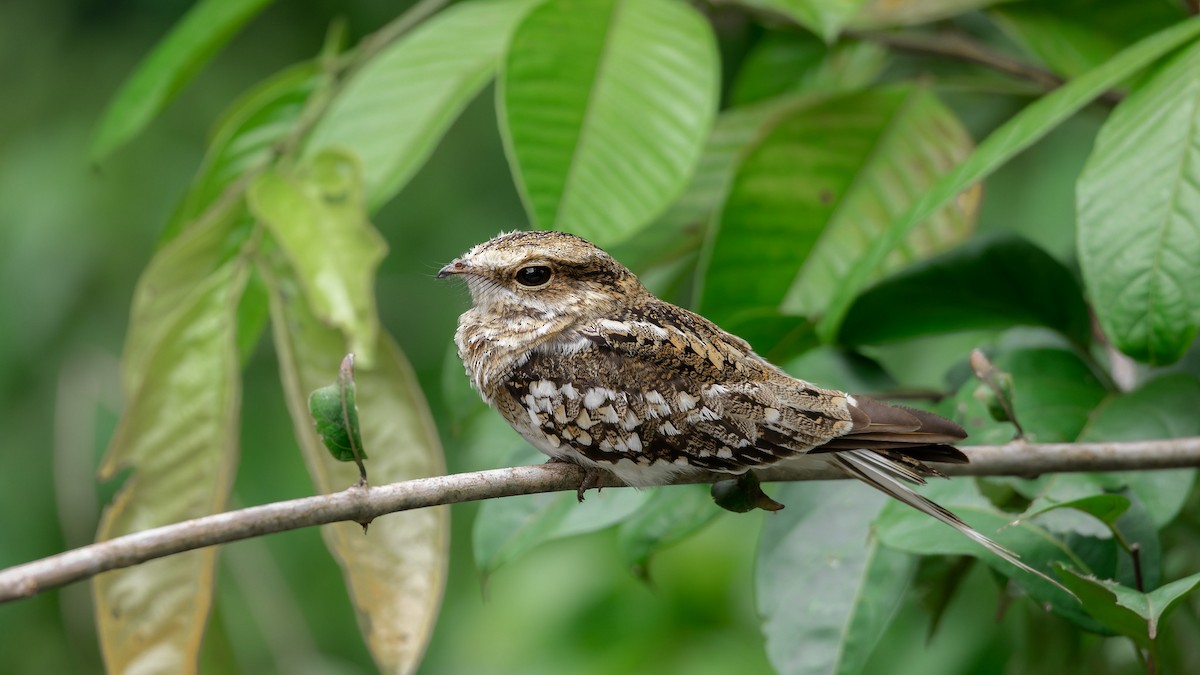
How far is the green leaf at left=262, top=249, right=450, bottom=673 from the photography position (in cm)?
168

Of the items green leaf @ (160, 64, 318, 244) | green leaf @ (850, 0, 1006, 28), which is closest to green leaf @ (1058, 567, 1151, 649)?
green leaf @ (850, 0, 1006, 28)

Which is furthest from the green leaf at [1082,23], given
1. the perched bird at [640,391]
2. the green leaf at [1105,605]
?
the green leaf at [1105,605]

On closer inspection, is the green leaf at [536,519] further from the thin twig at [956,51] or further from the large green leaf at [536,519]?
the thin twig at [956,51]

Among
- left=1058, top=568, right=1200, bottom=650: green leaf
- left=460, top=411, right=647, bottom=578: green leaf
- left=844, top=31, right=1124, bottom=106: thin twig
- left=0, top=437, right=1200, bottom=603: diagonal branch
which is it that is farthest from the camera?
left=844, top=31, right=1124, bottom=106: thin twig

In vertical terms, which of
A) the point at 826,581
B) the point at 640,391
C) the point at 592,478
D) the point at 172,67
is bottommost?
the point at 826,581

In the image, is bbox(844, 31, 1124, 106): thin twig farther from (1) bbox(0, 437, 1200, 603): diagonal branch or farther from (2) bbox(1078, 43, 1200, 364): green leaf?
(1) bbox(0, 437, 1200, 603): diagonal branch

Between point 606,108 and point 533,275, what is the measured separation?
0.31 m

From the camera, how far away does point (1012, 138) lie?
1741mm

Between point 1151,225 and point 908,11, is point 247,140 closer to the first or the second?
point 908,11

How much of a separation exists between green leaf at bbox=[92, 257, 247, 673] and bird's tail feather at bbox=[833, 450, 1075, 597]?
0.92 m

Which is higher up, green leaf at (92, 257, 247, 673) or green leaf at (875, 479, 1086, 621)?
green leaf at (92, 257, 247, 673)

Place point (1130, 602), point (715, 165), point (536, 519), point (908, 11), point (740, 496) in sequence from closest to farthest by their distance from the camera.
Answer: point (1130, 602) < point (740, 496) < point (536, 519) < point (908, 11) < point (715, 165)

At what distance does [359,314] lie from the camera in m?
1.71

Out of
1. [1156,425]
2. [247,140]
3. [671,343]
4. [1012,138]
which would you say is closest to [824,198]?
[1012,138]
